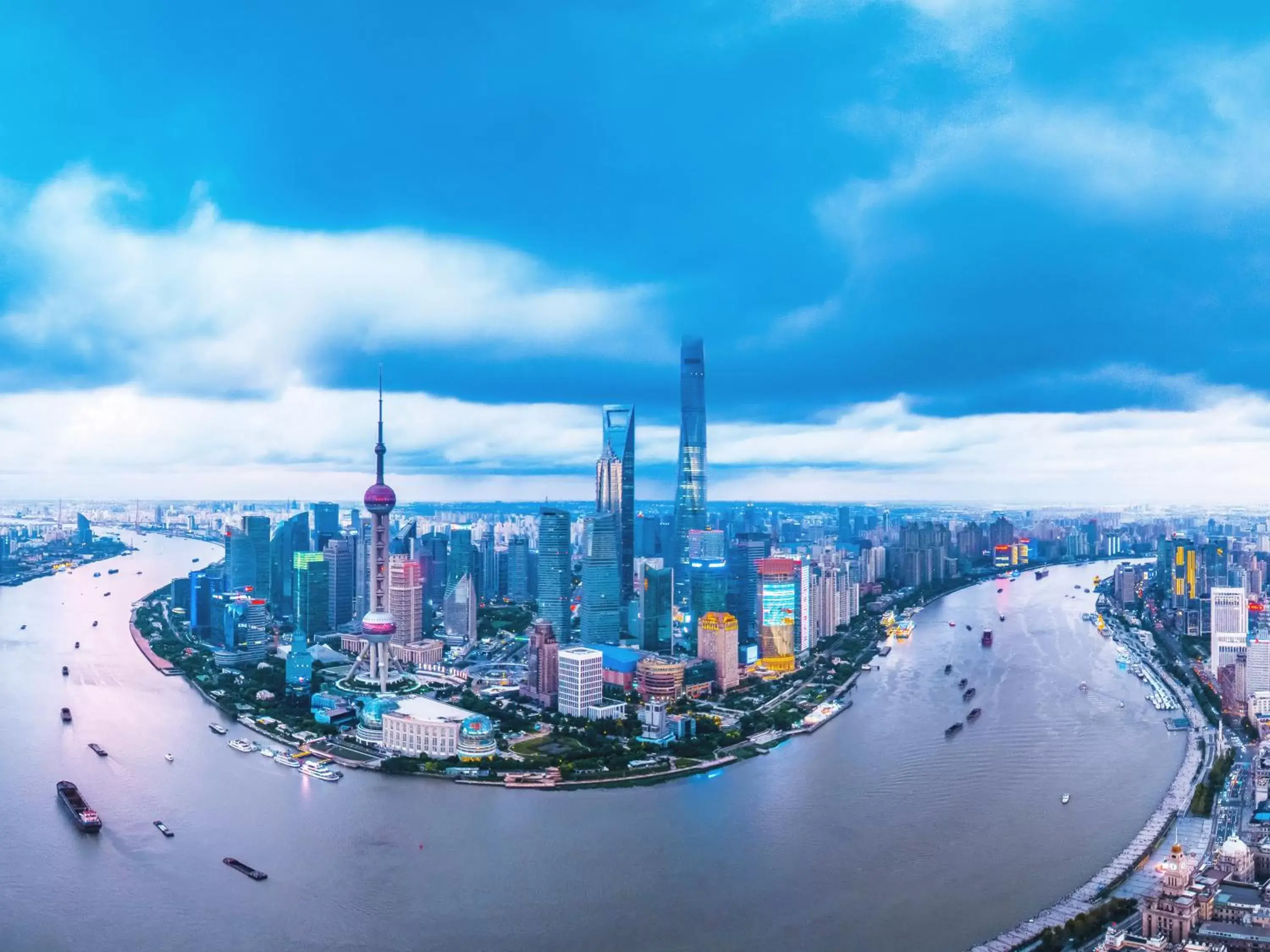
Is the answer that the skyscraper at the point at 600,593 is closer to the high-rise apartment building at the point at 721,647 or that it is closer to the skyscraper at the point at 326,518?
the high-rise apartment building at the point at 721,647

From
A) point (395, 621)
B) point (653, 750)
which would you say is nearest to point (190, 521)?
point (395, 621)

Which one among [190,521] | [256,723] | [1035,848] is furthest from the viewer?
[190,521]

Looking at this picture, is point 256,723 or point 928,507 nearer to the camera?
point 256,723

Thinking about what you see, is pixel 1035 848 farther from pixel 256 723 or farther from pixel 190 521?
pixel 190 521

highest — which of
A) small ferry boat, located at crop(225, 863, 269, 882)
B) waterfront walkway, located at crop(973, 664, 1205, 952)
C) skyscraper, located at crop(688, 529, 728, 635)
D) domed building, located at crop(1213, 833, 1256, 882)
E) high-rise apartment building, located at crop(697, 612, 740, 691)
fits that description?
skyscraper, located at crop(688, 529, 728, 635)

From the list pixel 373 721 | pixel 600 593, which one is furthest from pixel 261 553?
pixel 373 721

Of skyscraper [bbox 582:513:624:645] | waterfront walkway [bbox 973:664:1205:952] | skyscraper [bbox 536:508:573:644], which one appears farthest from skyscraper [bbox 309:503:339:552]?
waterfront walkway [bbox 973:664:1205:952]

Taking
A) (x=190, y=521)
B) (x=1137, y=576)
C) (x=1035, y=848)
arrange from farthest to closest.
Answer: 1. (x=190, y=521)
2. (x=1137, y=576)
3. (x=1035, y=848)

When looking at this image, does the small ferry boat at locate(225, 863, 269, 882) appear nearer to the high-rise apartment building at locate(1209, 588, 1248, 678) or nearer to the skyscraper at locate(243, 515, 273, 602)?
the skyscraper at locate(243, 515, 273, 602)

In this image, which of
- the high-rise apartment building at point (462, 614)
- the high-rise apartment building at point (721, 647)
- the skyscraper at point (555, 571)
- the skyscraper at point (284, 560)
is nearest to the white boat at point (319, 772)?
the high-rise apartment building at point (721, 647)
